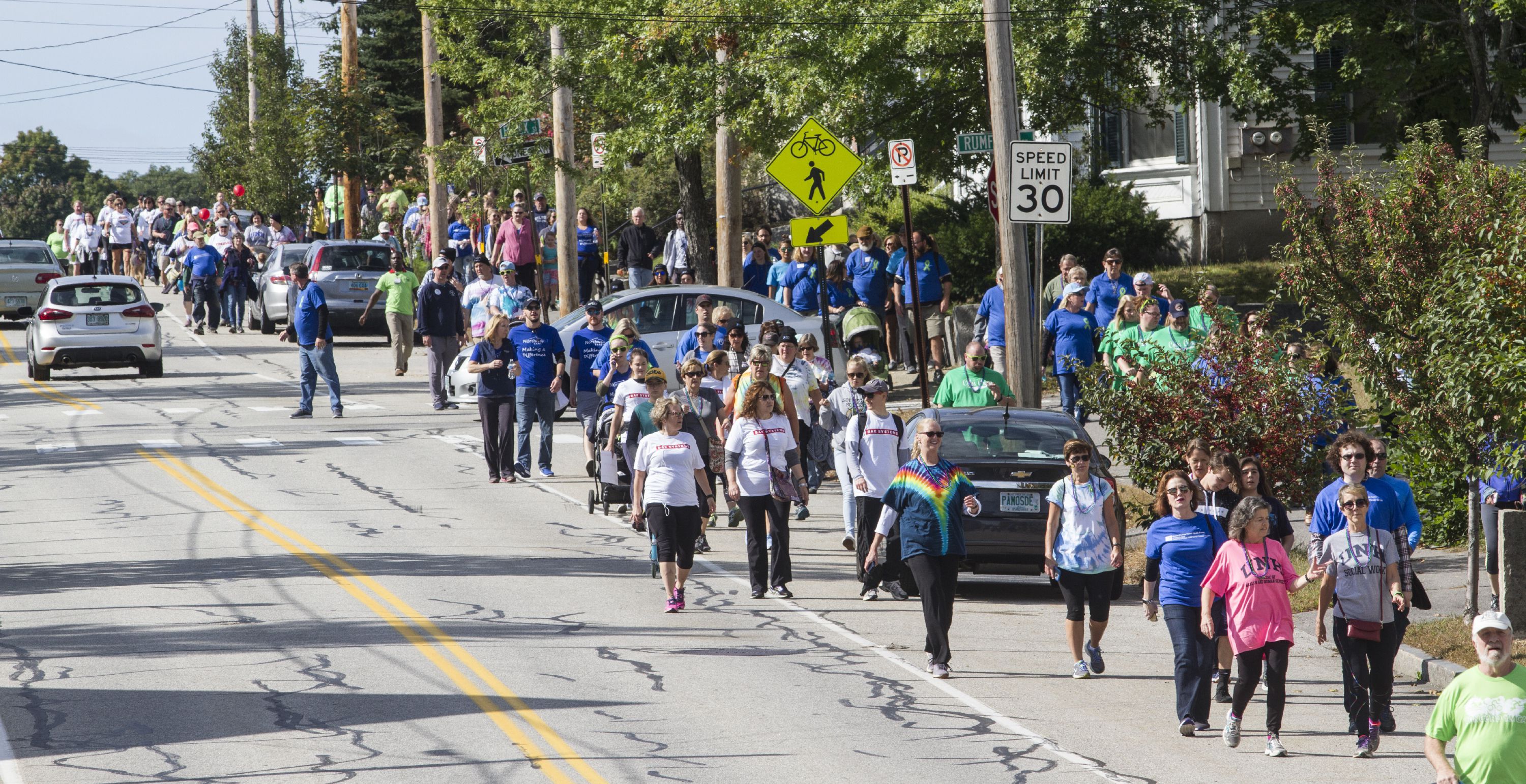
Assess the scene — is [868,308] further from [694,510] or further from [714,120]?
[694,510]

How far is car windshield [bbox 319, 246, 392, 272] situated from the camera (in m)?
31.5

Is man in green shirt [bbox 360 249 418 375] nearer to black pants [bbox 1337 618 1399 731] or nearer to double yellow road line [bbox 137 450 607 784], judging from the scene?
double yellow road line [bbox 137 450 607 784]

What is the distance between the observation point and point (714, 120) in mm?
25578

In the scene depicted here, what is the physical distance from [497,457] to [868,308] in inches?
272

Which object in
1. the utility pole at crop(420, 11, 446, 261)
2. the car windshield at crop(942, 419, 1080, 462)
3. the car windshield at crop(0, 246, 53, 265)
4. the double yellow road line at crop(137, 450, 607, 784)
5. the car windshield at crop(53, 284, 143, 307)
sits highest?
the utility pole at crop(420, 11, 446, 261)

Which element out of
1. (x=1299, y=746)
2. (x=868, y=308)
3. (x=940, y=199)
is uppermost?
(x=940, y=199)

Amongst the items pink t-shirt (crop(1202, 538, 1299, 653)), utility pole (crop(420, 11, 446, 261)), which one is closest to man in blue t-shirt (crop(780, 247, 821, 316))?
utility pole (crop(420, 11, 446, 261))

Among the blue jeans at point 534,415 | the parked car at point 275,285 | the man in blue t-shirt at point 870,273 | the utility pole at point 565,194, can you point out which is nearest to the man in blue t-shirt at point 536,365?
the blue jeans at point 534,415

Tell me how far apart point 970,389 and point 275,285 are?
21.6 meters

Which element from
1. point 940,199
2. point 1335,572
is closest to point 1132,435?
point 1335,572

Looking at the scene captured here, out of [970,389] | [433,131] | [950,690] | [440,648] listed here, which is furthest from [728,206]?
[950,690]

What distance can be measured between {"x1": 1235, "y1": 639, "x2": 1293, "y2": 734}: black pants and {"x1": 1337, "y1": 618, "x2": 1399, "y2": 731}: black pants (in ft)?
1.05

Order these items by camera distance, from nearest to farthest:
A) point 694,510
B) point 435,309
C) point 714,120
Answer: point 694,510 → point 435,309 → point 714,120

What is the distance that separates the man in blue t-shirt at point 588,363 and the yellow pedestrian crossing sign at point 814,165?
7.50ft
